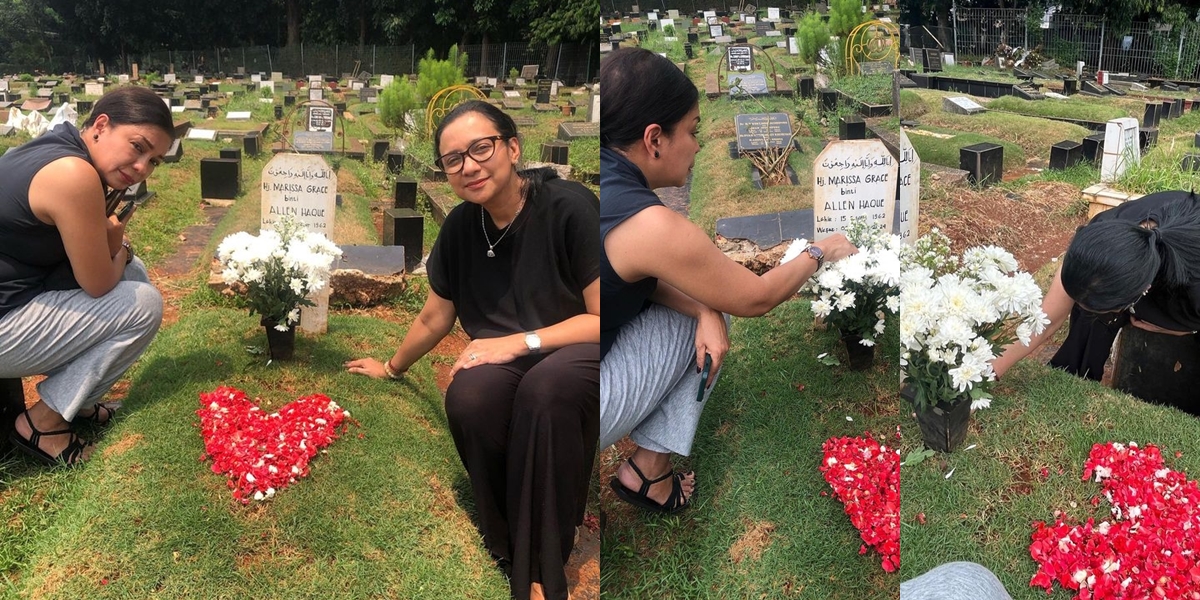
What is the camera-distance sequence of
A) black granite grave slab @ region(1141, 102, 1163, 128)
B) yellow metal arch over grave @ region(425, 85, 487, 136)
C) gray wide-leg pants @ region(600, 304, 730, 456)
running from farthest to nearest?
black granite grave slab @ region(1141, 102, 1163, 128)
yellow metal arch over grave @ region(425, 85, 487, 136)
gray wide-leg pants @ region(600, 304, 730, 456)

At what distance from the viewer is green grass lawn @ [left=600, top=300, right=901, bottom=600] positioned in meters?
0.95

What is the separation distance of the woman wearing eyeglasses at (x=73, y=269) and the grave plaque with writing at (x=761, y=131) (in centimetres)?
228

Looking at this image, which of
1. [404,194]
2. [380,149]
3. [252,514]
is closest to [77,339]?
[252,514]

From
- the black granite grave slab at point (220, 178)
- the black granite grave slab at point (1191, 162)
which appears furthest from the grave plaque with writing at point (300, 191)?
the black granite grave slab at point (1191, 162)

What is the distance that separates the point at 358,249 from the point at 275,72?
1.18m

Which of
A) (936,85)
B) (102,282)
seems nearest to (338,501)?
(102,282)

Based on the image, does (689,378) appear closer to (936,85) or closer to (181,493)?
(181,493)

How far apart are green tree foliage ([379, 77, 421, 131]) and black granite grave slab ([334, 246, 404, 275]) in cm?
71

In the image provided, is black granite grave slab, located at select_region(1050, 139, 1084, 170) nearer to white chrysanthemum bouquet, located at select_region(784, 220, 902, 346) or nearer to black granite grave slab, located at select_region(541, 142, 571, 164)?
black granite grave slab, located at select_region(541, 142, 571, 164)

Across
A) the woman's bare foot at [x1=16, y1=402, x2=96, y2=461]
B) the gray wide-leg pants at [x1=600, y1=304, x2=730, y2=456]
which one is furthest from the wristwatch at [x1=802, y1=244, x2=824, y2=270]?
the woman's bare foot at [x1=16, y1=402, x2=96, y2=461]

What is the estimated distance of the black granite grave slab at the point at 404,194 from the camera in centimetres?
406

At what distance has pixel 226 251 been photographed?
115 inches

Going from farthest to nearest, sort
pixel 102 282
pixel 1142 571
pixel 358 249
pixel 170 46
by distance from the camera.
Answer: pixel 358 249
pixel 170 46
pixel 102 282
pixel 1142 571

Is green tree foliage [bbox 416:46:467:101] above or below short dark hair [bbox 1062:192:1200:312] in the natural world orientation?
above
